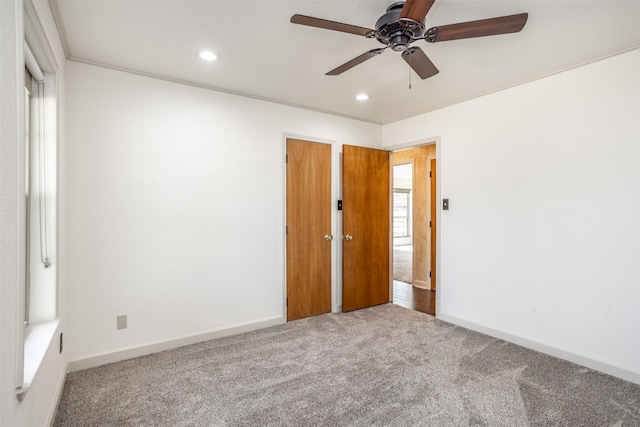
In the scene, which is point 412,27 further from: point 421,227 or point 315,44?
point 421,227

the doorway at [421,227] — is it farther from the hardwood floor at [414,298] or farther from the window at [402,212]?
the window at [402,212]

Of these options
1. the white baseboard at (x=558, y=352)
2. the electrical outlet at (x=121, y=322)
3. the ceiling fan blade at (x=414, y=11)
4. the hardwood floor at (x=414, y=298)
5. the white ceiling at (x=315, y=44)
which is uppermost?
the white ceiling at (x=315, y=44)

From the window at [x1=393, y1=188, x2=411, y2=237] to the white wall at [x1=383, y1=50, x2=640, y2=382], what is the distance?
287 inches

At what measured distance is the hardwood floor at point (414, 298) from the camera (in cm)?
421

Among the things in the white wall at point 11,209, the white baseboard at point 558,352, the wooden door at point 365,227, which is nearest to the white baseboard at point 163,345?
the wooden door at point 365,227

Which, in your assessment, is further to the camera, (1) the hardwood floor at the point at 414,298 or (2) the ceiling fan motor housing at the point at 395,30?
(1) the hardwood floor at the point at 414,298

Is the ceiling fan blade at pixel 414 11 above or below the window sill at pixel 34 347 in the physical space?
above

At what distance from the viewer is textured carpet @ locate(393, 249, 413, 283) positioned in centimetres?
606

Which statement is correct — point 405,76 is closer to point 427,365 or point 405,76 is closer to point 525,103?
point 525,103

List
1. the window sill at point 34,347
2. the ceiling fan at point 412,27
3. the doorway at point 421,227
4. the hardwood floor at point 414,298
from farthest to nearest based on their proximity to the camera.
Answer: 1. the doorway at point 421,227
2. the hardwood floor at point 414,298
3. the ceiling fan at point 412,27
4. the window sill at point 34,347

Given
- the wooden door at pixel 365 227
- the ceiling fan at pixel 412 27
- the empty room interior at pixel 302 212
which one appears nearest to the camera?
the ceiling fan at pixel 412 27

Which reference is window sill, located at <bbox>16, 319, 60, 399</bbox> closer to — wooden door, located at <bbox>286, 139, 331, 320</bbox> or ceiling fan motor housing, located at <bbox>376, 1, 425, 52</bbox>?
wooden door, located at <bbox>286, 139, 331, 320</bbox>

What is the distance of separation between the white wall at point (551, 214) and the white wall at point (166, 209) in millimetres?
1981

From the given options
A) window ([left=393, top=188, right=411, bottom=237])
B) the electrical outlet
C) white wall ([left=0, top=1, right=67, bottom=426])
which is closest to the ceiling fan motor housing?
white wall ([left=0, top=1, right=67, bottom=426])
